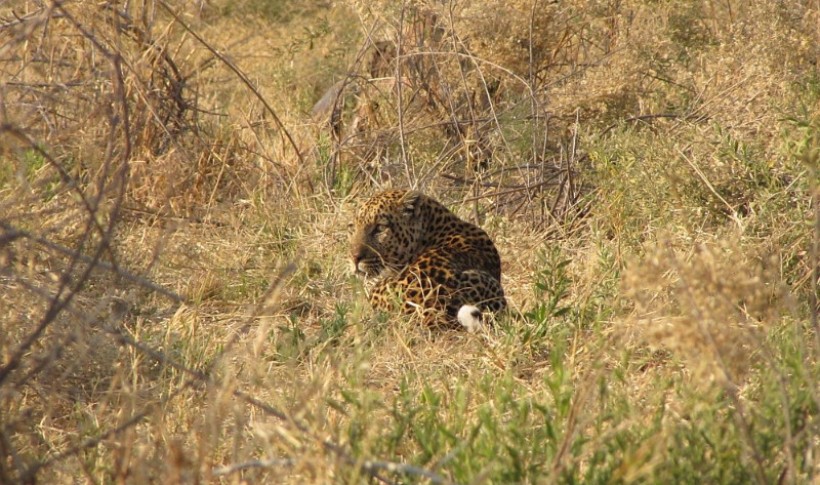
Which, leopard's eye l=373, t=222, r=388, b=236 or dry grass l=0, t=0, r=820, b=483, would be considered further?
leopard's eye l=373, t=222, r=388, b=236

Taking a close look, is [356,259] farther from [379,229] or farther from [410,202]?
[410,202]

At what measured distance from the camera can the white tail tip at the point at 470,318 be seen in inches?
203

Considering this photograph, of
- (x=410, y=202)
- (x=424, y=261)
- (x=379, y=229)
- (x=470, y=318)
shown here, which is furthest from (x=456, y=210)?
(x=470, y=318)

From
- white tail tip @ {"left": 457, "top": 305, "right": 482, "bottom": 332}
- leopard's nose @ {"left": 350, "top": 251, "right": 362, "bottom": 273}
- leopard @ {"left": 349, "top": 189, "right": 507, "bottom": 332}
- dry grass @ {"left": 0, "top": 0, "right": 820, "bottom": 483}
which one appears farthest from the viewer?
leopard's nose @ {"left": 350, "top": 251, "right": 362, "bottom": 273}

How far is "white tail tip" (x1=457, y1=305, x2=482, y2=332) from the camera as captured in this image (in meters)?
5.17

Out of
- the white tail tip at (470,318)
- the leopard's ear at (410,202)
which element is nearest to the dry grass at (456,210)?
the white tail tip at (470,318)

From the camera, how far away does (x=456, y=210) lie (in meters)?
7.09

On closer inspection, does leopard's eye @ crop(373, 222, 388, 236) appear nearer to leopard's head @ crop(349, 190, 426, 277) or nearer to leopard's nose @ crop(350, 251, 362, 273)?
leopard's head @ crop(349, 190, 426, 277)

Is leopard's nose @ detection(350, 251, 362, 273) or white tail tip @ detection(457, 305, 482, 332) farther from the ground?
white tail tip @ detection(457, 305, 482, 332)

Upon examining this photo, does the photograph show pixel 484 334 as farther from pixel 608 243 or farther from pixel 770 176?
pixel 770 176

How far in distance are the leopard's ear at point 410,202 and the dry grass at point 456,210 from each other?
1.52 ft

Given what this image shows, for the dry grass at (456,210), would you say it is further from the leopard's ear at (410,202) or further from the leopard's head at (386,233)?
the leopard's ear at (410,202)

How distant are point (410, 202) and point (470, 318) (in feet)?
3.66

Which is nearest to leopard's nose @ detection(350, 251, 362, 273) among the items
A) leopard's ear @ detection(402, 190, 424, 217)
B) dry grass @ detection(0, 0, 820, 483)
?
dry grass @ detection(0, 0, 820, 483)
